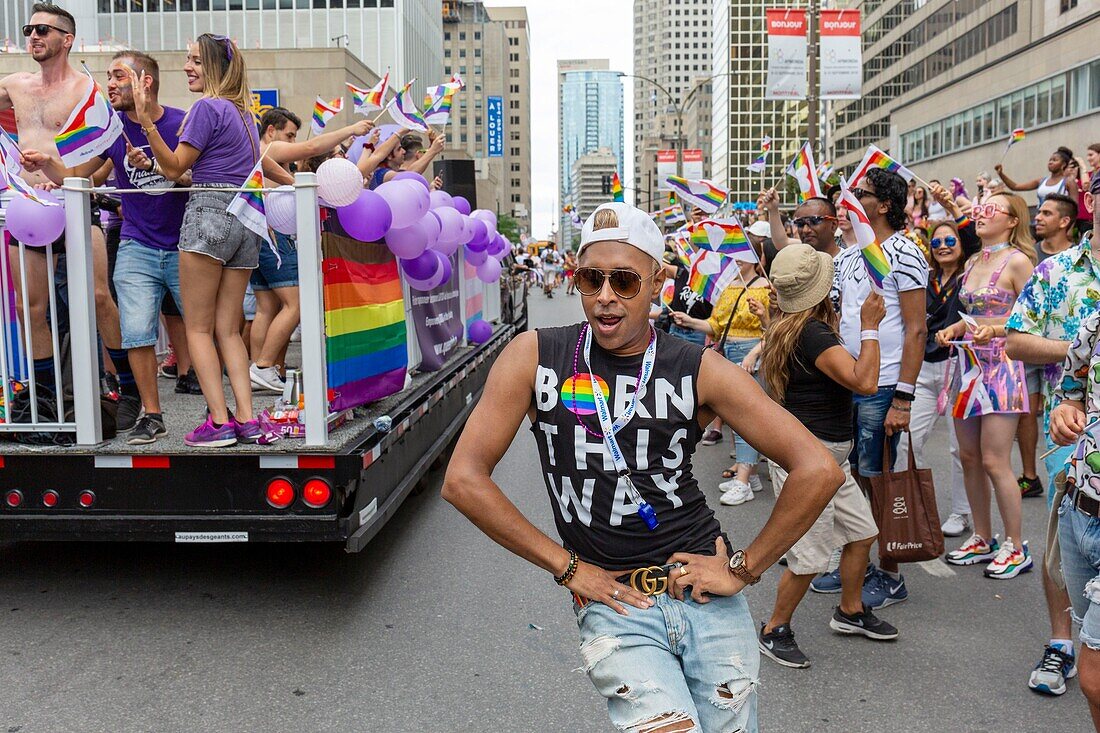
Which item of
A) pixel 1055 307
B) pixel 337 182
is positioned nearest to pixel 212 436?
pixel 337 182

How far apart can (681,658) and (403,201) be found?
13.5 feet

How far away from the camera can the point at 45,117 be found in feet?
18.4

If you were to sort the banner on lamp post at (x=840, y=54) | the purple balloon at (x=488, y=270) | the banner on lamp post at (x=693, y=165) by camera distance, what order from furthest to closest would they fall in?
the banner on lamp post at (x=693, y=165) < the banner on lamp post at (x=840, y=54) < the purple balloon at (x=488, y=270)

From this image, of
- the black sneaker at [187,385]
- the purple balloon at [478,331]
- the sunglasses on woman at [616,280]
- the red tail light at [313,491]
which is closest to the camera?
the sunglasses on woman at [616,280]

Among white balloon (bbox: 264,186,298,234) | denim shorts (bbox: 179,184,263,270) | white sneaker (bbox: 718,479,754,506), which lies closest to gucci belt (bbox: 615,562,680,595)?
white balloon (bbox: 264,186,298,234)

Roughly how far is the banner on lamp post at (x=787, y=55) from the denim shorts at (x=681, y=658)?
19337mm

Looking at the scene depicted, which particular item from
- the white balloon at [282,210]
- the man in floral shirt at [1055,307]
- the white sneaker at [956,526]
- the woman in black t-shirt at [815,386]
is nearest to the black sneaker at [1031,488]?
the white sneaker at [956,526]

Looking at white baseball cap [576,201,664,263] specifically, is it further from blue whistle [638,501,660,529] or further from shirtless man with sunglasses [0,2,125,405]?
shirtless man with sunglasses [0,2,125,405]

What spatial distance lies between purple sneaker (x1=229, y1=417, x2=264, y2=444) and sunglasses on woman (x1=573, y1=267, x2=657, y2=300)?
282 centimetres

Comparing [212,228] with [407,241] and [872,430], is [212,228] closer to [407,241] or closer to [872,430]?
[407,241]

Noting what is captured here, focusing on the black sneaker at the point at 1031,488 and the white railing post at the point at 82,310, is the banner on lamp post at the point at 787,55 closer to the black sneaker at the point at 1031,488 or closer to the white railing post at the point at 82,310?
the black sneaker at the point at 1031,488

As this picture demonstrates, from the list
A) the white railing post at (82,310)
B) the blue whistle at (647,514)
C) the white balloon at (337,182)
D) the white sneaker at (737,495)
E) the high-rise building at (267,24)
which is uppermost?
the high-rise building at (267,24)

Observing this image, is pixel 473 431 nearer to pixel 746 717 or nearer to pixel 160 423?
pixel 746 717

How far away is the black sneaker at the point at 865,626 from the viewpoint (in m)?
4.83
